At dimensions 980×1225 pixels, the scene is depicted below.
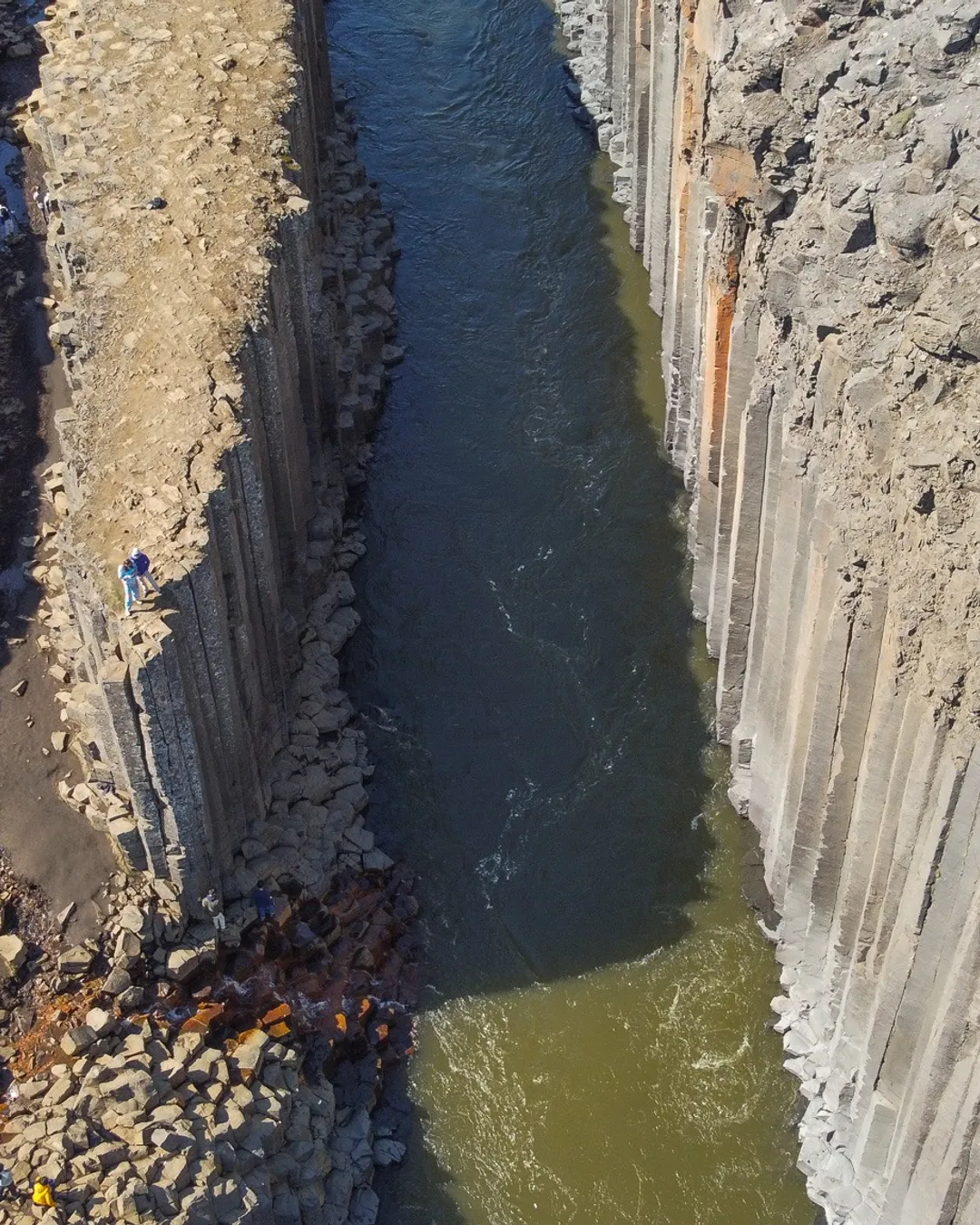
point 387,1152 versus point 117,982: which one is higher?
point 117,982

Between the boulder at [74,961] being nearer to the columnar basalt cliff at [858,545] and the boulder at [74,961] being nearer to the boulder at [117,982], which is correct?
the boulder at [117,982]

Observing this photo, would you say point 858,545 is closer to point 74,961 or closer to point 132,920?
point 132,920

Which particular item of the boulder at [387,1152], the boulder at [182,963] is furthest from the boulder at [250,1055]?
the boulder at [387,1152]

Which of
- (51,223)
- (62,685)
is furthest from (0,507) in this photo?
(51,223)

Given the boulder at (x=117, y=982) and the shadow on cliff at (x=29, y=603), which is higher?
the shadow on cliff at (x=29, y=603)

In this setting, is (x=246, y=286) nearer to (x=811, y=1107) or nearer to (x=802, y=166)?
(x=802, y=166)

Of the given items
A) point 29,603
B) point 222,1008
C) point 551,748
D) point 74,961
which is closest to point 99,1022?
point 74,961

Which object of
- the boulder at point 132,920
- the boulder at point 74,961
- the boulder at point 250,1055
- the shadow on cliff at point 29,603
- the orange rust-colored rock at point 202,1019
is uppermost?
the shadow on cliff at point 29,603
